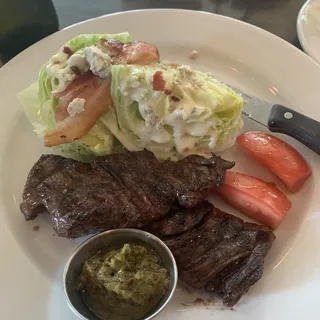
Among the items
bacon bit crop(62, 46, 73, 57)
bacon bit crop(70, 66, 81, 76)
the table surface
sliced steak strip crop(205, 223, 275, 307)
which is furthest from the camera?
the table surface

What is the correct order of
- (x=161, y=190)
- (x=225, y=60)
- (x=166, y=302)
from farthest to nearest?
(x=225, y=60), (x=161, y=190), (x=166, y=302)

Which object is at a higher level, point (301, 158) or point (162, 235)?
point (301, 158)

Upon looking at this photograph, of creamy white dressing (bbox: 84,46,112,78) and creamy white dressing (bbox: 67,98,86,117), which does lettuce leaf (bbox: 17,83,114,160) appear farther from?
creamy white dressing (bbox: 84,46,112,78)

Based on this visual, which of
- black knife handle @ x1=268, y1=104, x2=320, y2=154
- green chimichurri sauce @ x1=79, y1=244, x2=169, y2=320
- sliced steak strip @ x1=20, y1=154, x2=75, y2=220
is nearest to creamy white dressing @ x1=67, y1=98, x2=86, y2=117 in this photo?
sliced steak strip @ x1=20, y1=154, x2=75, y2=220

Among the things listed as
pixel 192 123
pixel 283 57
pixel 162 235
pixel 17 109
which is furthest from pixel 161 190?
pixel 283 57

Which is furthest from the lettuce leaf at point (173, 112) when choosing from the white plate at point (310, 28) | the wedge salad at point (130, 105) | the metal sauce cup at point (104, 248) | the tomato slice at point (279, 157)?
the white plate at point (310, 28)

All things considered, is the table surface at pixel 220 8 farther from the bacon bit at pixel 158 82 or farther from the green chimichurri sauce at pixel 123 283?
the green chimichurri sauce at pixel 123 283

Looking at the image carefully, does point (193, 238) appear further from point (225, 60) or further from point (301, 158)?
point (225, 60)

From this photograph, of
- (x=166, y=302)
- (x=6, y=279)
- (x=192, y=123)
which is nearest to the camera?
(x=166, y=302)
